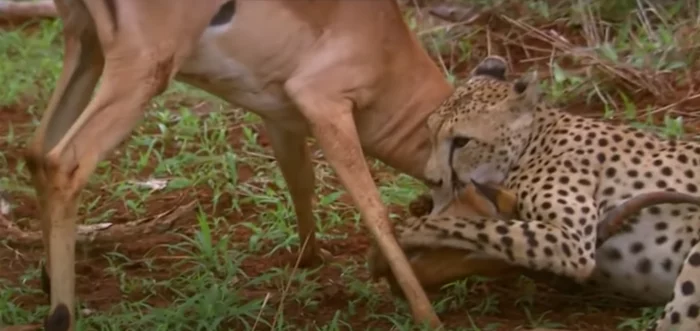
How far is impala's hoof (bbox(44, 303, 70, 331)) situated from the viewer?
354 centimetres

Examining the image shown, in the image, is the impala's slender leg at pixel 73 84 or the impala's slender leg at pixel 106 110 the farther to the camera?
the impala's slender leg at pixel 73 84

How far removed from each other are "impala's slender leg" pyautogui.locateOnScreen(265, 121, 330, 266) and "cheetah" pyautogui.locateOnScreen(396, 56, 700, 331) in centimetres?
57

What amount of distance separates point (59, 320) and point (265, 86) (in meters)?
1.01

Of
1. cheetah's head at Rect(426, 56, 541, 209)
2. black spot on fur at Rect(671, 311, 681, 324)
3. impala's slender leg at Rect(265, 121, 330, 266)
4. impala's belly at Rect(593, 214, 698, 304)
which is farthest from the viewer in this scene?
impala's slender leg at Rect(265, 121, 330, 266)

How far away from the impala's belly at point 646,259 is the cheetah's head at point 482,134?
46 centimetres

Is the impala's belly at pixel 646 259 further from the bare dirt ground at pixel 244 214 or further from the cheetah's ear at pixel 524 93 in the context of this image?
the cheetah's ear at pixel 524 93

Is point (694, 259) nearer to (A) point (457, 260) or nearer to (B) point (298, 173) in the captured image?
(A) point (457, 260)

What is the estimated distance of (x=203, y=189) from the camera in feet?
17.3

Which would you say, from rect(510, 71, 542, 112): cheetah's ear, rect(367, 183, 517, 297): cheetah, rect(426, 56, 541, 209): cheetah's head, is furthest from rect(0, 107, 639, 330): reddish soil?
rect(510, 71, 542, 112): cheetah's ear

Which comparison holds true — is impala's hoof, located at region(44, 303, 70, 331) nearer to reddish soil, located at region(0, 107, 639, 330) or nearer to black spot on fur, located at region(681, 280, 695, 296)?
reddish soil, located at region(0, 107, 639, 330)

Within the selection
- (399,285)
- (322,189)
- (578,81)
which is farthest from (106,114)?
(578,81)

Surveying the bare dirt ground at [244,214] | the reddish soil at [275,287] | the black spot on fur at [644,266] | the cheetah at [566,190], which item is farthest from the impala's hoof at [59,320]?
the black spot on fur at [644,266]

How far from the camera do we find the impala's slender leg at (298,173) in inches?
179

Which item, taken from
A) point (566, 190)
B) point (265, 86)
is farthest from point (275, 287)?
point (566, 190)
